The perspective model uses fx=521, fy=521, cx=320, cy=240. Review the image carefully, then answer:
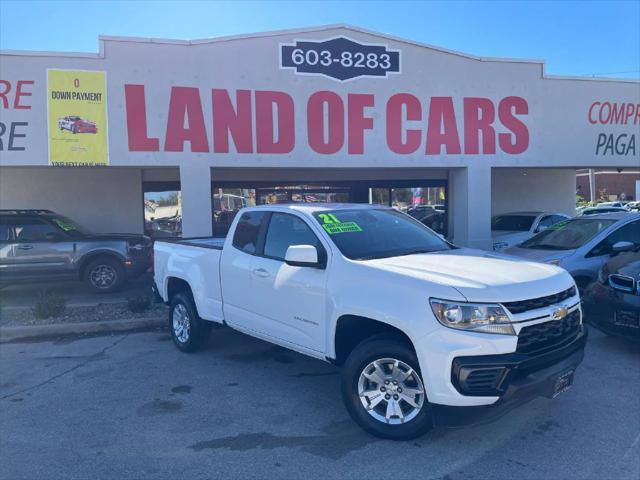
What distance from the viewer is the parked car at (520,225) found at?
12016 mm

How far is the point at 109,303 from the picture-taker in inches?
367

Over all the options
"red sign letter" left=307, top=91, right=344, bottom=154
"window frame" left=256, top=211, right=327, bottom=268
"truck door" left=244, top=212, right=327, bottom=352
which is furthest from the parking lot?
"red sign letter" left=307, top=91, right=344, bottom=154

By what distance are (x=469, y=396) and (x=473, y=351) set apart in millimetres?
307

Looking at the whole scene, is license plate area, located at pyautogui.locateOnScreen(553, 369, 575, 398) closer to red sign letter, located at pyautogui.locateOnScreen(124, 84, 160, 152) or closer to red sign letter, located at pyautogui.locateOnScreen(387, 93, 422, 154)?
red sign letter, located at pyautogui.locateOnScreen(387, 93, 422, 154)

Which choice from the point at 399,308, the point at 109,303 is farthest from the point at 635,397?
the point at 109,303

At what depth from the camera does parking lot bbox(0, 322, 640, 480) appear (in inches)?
144

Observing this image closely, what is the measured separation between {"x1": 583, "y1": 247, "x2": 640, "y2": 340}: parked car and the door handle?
3914 millimetres

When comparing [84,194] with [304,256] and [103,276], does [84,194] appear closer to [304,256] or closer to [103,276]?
[103,276]

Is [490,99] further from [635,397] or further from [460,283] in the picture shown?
[460,283]

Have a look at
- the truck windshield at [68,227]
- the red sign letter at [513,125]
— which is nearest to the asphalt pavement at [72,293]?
the truck windshield at [68,227]

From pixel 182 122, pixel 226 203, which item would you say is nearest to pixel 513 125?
pixel 182 122

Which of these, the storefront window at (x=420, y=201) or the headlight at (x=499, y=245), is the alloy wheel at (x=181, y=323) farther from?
the storefront window at (x=420, y=201)

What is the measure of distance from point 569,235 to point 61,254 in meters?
9.40

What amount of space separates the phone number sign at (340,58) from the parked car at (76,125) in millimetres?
3904
